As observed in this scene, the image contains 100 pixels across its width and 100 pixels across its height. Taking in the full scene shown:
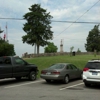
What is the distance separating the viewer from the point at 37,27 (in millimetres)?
A: 65062

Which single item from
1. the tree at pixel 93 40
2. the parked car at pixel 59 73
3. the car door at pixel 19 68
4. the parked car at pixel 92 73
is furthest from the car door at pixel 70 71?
the tree at pixel 93 40

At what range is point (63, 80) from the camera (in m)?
12.9

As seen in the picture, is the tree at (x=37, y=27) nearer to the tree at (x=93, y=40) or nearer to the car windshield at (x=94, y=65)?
the tree at (x=93, y=40)

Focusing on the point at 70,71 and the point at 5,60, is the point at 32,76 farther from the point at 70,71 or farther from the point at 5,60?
the point at 70,71

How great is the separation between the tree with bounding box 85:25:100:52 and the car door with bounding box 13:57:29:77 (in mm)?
77640

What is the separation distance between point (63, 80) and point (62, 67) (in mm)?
950

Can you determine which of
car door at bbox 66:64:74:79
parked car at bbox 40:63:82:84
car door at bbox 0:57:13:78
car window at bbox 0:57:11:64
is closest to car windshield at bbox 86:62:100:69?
parked car at bbox 40:63:82:84

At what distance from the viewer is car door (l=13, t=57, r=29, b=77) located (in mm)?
13195

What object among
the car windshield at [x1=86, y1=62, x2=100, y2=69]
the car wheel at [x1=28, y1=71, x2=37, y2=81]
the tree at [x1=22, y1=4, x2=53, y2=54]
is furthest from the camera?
the tree at [x1=22, y1=4, x2=53, y2=54]

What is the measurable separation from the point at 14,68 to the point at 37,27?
173ft

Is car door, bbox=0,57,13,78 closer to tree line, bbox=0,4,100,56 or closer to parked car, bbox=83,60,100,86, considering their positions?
parked car, bbox=83,60,100,86

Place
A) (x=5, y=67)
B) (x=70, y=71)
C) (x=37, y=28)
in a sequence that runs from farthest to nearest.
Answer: (x=37, y=28) → (x=70, y=71) → (x=5, y=67)

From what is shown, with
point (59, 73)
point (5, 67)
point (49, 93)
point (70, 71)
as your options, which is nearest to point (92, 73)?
point (59, 73)

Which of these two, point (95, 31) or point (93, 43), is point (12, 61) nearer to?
point (93, 43)
